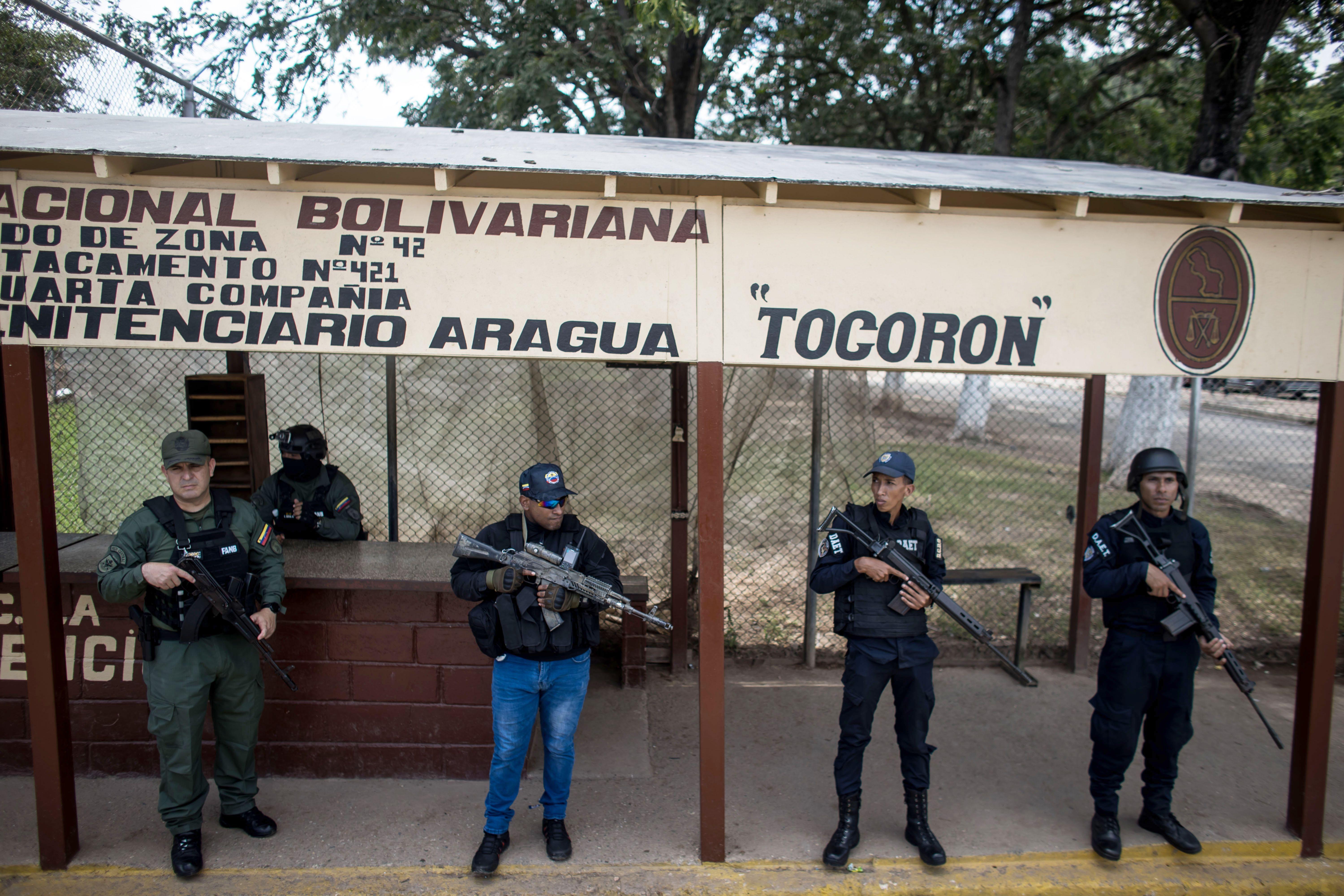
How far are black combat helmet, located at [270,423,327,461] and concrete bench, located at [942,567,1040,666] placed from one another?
4084 mm

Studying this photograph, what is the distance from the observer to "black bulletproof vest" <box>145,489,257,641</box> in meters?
3.54

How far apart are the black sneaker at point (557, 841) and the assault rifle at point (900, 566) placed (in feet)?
5.99

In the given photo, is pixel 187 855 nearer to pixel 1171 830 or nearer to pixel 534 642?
pixel 534 642

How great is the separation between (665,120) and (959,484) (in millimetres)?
5858

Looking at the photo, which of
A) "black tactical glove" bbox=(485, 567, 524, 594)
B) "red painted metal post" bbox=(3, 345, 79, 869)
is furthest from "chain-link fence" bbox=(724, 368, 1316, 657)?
"red painted metal post" bbox=(3, 345, 79, 869)

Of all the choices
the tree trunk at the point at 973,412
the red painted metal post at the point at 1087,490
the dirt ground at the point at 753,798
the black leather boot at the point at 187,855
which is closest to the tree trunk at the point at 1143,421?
the tree trunk at the point at 973,412

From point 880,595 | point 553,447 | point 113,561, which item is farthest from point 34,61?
point 880,595

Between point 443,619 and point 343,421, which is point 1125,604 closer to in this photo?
point 443,619

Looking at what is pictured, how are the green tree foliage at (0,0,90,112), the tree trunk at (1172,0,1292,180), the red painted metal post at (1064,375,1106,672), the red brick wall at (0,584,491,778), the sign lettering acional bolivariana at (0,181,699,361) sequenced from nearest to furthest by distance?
1. the sign lettering acional bolivariana at (0,181,699,361)
2. the red brick wall at (0,584,491,778)
3. the red painted metal post at (1064,375,1106,672)
4. the green tree foliage at (0,0,90,112)
5. the tree trunk at (1172,0,1292,180)

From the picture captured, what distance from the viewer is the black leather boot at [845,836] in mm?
3801

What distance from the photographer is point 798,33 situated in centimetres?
1048

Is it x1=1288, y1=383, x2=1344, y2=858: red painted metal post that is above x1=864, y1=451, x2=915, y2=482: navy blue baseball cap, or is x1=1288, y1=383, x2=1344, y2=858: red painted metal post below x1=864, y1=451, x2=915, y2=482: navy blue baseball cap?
below

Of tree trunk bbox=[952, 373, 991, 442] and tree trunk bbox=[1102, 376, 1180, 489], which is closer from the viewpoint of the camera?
tree trunk bbox=[1102, 376, 1180, 489]

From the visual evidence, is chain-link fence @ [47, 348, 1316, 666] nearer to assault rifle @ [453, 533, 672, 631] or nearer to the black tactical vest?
the black tactical vest
